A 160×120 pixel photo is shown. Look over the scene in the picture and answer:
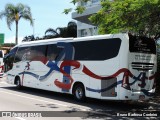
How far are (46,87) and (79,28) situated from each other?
21.2m

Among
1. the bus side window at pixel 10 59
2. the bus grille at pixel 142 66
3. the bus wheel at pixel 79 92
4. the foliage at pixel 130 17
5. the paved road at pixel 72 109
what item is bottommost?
the paved road at pixel 72 109

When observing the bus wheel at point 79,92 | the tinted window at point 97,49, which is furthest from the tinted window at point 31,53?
the bus wheel at point 79,92

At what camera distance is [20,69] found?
20.3 metres

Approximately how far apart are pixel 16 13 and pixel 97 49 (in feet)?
105

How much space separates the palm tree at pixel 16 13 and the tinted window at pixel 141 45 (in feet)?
105

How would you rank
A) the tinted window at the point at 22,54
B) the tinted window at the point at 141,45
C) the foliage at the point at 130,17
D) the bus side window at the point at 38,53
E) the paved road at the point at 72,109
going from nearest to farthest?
1. the paved road at the point at 72,109
2. the foliage at the point at 130,17
3. the tinted window at the point at 141,45
4. the bus side window at the point at 38,53
5. the tinted window at the point at 22,54

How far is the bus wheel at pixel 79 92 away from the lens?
1537 cm

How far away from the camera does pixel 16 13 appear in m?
45.0

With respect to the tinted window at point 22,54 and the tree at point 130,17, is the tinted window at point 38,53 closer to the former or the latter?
the tinted window at point 22,54

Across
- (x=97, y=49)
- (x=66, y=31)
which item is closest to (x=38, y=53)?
(x=97, y=49)

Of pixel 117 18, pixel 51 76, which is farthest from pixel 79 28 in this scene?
pixel 117 18

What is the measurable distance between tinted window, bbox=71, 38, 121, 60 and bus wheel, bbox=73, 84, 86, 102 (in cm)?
129

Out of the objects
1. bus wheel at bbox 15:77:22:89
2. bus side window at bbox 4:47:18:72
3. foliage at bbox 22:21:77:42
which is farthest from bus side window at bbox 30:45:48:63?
foliage at bbox 22:21:77:42

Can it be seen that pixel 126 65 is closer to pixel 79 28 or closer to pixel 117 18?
pixel 117 18
